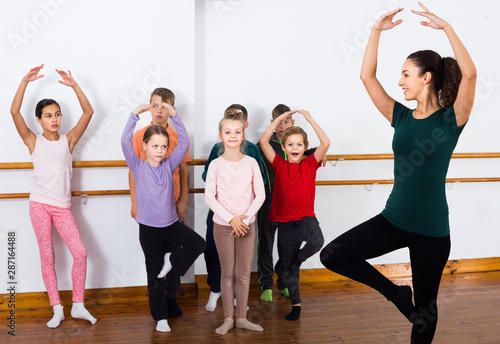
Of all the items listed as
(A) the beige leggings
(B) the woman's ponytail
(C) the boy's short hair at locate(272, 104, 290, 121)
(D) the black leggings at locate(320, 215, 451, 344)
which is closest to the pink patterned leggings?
(A) the beige leggings

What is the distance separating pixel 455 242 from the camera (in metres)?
4.25

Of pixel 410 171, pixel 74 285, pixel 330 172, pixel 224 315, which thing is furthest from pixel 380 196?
pixel 74 285

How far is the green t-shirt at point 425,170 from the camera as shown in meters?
2.13

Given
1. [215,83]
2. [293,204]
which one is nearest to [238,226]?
[293,204]

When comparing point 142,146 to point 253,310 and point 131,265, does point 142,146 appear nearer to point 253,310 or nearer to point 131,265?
point 131,265

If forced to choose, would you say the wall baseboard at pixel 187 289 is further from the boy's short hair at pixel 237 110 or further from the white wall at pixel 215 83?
the boy's short hair at pixel 237 110

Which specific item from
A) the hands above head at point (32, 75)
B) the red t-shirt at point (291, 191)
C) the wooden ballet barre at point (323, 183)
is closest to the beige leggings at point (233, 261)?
the red t-shirt at point (291, 191)

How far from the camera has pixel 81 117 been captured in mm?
3312

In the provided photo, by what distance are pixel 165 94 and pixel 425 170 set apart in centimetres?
173

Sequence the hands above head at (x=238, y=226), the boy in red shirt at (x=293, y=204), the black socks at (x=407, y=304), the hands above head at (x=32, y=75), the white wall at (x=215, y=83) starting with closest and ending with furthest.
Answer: the black socks at (x=407, y=304) < the hands above head at (x=238, y=226) < the hands above head at (x=32, y=75) < the boy in red shirt at (x=293, y=204) < the white wall at (x=215, y=83)

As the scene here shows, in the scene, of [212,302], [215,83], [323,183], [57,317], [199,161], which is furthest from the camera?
[323,183]

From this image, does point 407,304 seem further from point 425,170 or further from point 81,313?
point 81,313

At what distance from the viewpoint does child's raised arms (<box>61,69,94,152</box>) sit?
3.25 meters

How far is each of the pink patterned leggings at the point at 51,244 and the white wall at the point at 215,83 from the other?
20 cm
